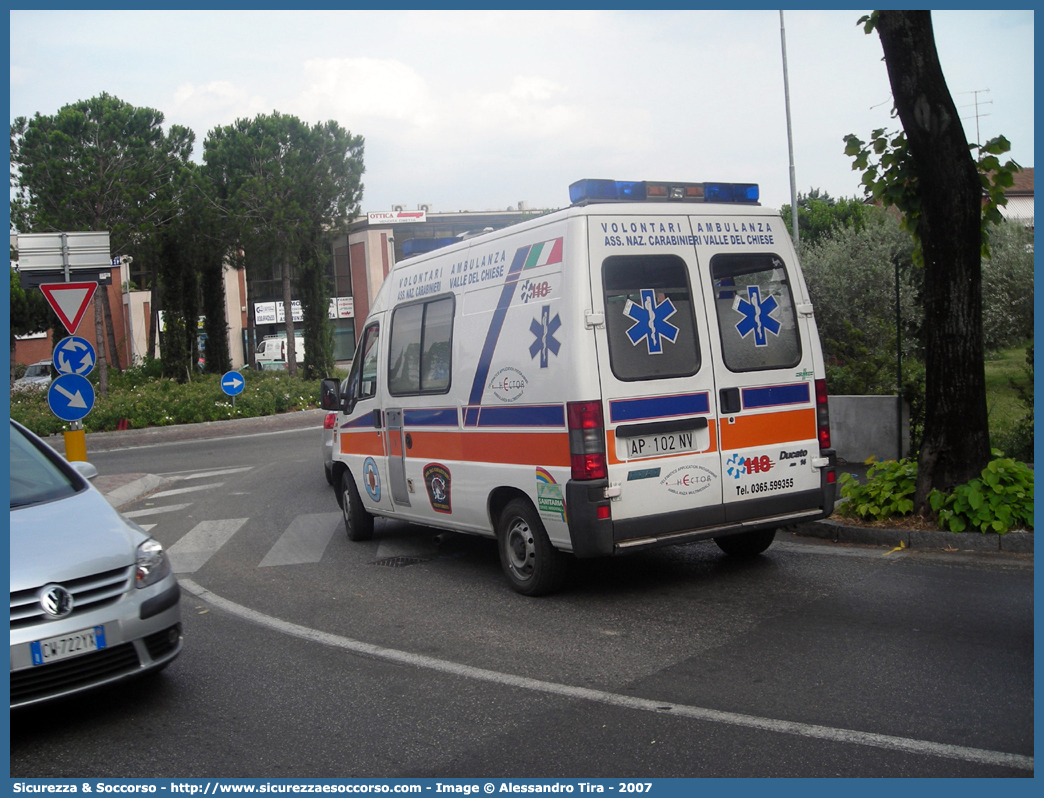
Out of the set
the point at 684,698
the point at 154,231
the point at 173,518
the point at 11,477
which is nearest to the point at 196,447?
the point at 173,518

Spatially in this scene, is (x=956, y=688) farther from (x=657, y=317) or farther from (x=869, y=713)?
(x=657, y=317)

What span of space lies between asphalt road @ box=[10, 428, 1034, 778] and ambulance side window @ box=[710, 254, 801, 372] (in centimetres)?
160

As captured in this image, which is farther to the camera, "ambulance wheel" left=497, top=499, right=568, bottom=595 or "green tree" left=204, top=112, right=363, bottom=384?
"green tree" left=204, top=112, right=363, bottom=384

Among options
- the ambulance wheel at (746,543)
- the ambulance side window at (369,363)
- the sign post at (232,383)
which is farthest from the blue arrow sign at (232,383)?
the ambulance wheel at (746,543)

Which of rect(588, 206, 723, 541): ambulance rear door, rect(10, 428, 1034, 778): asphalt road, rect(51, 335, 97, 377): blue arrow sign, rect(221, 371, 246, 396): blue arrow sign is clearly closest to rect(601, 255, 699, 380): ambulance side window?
rect(588, 206, 723, 541): ambulance rear door

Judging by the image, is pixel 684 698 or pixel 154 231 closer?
pixel 684 698

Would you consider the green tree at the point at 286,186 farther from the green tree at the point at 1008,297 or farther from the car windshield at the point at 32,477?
the car windshield at the point at 32,477

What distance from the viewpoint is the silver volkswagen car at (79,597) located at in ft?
14.2

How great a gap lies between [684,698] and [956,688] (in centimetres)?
127

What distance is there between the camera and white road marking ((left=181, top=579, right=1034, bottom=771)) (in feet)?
12.5

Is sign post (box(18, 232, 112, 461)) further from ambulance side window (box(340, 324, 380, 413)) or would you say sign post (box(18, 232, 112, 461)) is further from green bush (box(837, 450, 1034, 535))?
green bush (box(837, 450, 1034, 535))

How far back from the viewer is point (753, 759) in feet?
12.7

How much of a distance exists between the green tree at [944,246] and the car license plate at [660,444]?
9.06 ft

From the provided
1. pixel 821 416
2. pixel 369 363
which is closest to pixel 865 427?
pixel 821 416
